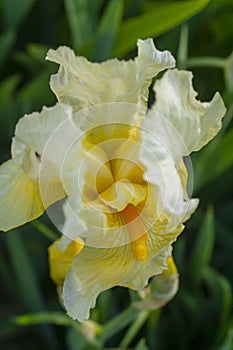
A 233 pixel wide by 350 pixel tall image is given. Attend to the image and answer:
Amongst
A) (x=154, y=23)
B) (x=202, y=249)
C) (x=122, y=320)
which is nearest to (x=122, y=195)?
(x=122, y=320)

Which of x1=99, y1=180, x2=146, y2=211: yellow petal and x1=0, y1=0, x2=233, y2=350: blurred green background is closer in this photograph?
x1=99, y1=180, x2=146, y2=211: yellow petal

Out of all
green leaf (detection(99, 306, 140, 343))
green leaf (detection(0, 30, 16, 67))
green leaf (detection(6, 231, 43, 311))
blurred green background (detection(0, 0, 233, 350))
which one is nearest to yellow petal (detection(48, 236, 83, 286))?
green leaf (detection(99, 306, 140, 343))

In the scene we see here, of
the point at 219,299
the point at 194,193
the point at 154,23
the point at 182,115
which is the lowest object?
the point at 219,299

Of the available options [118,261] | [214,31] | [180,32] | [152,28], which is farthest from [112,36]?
[118,261]

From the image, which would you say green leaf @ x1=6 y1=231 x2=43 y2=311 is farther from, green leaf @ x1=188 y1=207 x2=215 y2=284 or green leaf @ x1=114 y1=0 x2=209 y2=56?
green leaf @ x1=114 y1=0 x2=209 y2=56

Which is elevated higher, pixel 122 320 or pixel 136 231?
pixel 136 231

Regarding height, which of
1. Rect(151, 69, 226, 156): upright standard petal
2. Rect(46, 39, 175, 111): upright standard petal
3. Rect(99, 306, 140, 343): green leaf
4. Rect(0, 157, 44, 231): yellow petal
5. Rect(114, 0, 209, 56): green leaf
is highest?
Rect(46, 39, 175, 111): upright standard petal

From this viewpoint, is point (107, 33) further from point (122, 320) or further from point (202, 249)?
point (122, 320)
